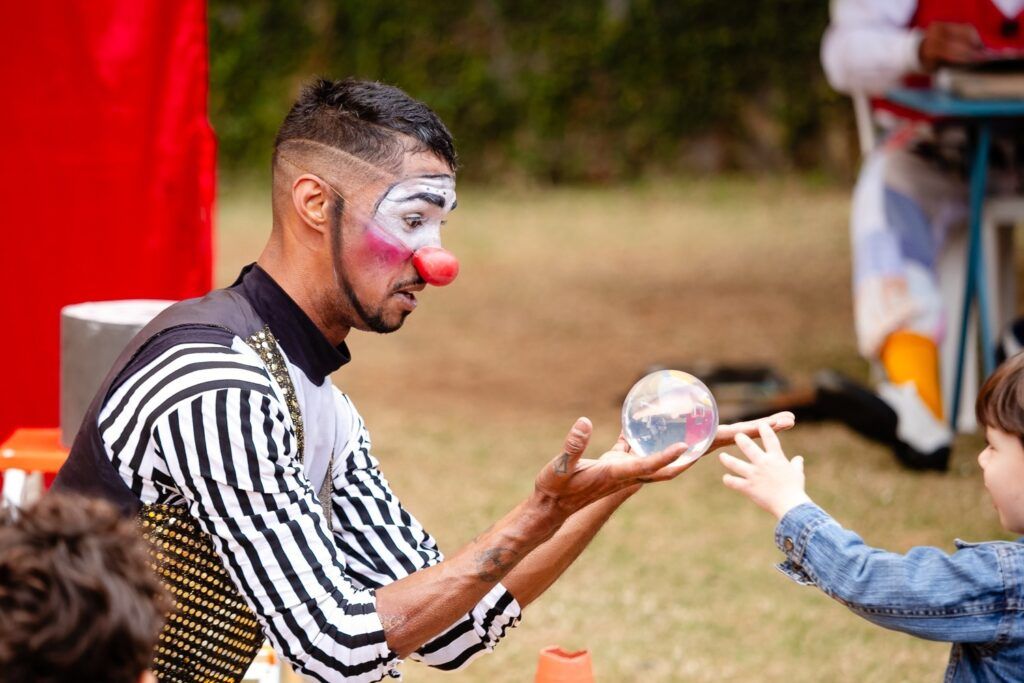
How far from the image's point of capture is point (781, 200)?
12.5m

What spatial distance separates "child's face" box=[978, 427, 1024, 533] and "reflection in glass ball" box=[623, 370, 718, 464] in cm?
44

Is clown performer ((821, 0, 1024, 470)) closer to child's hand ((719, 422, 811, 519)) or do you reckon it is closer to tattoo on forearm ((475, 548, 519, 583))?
child's hand ((719, 422, 811, 519))

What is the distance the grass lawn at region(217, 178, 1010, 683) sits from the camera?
4020mm

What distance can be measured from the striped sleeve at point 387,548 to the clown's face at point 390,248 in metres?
0.29

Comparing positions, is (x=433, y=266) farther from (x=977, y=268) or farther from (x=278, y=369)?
(x=977, y=268)

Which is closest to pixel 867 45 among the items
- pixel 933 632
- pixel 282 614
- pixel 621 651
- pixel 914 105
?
pixel 914 105

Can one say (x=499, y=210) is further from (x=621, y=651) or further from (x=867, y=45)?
(x=621, y=651)

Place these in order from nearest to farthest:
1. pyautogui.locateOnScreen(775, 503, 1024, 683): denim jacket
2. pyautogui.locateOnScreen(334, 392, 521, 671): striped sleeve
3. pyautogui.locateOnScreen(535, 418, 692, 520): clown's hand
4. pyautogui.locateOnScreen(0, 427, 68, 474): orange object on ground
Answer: pyautogui.locateOnScreen(535, 418, 692, 520): clown's hand → pyautogui.locateOnScreen(775, 503, 1024, 683): denim jacket → pyautogui.locateOnScreen(334, 392, 521, 671): striped sleeve → pyautogui.locateOnScreen(0, 427, 68, 474): orange object on ground

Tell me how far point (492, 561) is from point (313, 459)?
0.44m

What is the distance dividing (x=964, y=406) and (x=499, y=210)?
270 inches

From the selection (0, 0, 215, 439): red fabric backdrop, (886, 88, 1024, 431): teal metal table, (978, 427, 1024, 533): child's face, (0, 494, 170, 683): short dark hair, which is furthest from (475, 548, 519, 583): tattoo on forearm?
(886, 88, 1024, 431): teal metal table

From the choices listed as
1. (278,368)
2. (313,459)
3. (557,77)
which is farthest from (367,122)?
(557,77)

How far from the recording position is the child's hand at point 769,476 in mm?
2324

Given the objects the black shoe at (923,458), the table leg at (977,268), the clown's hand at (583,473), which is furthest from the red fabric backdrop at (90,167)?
the table leg at (977,268)
